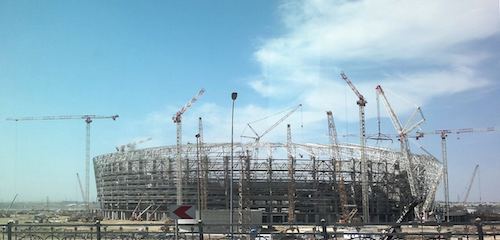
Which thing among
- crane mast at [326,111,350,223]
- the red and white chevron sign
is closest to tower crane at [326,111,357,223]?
crane mast at [326,111,350,223]

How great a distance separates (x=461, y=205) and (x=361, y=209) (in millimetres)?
51467

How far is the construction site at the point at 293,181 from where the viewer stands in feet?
412

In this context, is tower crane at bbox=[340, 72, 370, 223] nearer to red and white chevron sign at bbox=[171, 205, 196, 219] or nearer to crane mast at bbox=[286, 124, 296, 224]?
crane mast at bbox=[286, 124, 296, 224]

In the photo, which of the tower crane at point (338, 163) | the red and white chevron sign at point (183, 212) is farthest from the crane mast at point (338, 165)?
the red and white chevron sign at point (183, 212)

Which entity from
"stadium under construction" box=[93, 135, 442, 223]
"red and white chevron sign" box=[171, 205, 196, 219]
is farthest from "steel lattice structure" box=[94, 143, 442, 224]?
"red and white chevron sign" box=[171, 205, 196, 219]

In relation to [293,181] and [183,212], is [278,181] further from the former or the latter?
[183,212]

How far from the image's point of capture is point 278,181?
12794 cm

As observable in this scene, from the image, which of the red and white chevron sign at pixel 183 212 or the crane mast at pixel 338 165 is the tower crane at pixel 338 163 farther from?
the red and white chevron sign at pixel 183 212

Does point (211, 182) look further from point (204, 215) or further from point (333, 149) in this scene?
point (204, 215)

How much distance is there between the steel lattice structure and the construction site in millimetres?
239

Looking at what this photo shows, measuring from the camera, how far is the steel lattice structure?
12756 cm

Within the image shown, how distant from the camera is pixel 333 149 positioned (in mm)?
125250

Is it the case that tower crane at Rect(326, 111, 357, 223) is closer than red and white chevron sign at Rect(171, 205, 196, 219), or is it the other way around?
red and white chevron sign at Rect(171, 205, 196, 219)

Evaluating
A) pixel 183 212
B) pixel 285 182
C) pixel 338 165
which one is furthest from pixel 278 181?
pixel 183 212
